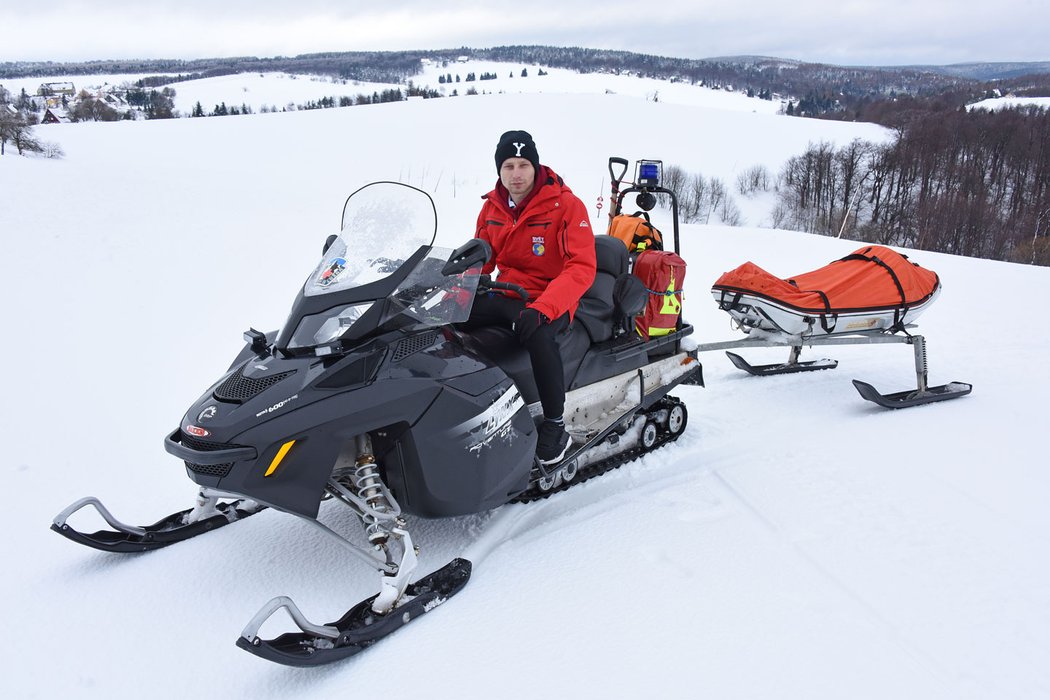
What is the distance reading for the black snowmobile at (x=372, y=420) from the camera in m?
2.21

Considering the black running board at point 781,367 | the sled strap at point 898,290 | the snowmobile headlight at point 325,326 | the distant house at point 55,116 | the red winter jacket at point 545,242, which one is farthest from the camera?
the distant house at point 55,116

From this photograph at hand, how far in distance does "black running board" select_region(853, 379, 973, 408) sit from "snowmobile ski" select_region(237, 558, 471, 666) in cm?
314

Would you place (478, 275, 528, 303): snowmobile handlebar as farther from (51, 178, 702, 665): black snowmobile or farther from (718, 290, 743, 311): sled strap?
(718, 290, 743, 311): sled strap

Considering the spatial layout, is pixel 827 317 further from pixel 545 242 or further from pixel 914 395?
pixel 545 242

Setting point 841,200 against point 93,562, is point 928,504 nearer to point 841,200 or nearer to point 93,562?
point 93,562

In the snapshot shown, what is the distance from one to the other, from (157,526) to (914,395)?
4.63 m

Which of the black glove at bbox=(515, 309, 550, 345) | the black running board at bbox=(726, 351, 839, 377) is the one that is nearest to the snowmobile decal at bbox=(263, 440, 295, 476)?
the black glove at bbox=(515, 309, 550, 345)

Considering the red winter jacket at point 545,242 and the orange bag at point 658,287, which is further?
the orange bag at point 658,287

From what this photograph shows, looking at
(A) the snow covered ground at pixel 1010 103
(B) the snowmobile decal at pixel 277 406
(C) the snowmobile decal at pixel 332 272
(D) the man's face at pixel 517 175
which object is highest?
(A) the snow covered ground at pixel 1010 103

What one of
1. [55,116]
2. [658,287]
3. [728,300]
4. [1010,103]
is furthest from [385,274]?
[1010,103]

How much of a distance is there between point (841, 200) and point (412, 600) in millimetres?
56512

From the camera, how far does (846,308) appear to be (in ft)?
14.6

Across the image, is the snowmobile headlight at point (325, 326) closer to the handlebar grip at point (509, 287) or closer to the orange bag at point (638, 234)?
the handlebar grip at point (509, 287)

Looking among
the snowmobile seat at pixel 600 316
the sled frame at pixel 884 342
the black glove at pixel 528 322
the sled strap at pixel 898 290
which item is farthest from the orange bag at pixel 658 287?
the sled strap at pixel 898 290
